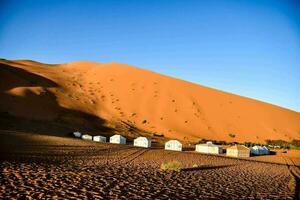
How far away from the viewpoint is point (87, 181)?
1258cm

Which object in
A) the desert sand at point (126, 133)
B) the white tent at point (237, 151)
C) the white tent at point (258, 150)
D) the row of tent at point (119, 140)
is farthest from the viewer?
the white tent at point (258, 150)

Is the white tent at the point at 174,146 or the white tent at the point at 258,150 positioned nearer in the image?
the white tent at the point at 174,146

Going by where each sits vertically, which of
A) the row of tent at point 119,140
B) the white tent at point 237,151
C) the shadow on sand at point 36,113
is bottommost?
the white tent at point 237,151

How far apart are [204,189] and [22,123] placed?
37.3 metres

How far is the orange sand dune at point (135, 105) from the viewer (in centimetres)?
5344

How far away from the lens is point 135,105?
65875 millimetres

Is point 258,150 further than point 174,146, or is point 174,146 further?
point 258,150

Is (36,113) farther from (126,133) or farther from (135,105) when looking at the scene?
(135,105)

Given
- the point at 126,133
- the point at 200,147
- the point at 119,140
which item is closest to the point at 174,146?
the point at 200,147

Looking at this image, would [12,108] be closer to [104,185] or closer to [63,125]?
[63,125]

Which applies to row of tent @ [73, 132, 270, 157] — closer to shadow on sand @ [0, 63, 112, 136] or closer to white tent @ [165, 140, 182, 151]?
white tent @ [165, 140, 182, 151]

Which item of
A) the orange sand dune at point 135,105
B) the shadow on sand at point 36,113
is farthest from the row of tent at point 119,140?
the orange sand dune at point 135,105

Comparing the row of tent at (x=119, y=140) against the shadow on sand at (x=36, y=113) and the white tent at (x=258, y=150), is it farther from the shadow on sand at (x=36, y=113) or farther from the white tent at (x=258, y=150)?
the white tent at (x=258, y=150)

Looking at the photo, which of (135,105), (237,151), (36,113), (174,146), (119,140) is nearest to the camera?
(237,151)
